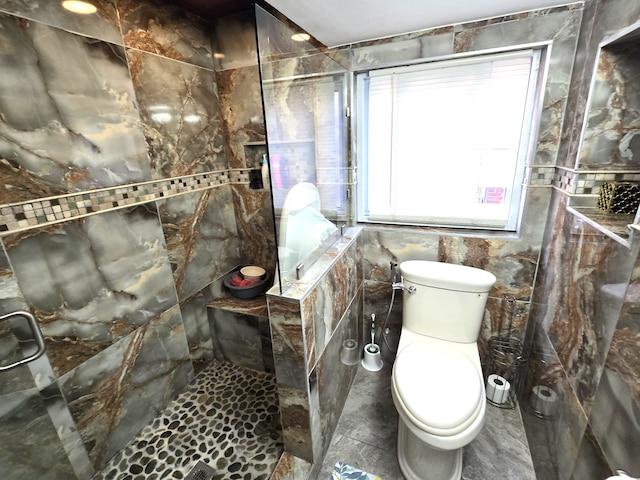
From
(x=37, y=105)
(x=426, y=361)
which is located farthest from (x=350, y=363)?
(x=37, y=105)

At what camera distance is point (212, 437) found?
1.57 metres

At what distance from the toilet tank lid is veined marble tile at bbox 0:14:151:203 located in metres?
1.59

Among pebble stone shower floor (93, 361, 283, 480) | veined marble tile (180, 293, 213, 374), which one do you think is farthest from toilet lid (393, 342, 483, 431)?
veined marble tile (180, 293, 213, 374)

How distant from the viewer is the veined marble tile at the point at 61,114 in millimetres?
1027

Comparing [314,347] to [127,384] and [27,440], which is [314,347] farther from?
[27,440]

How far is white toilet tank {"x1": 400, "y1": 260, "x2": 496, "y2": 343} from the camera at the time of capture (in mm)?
1527

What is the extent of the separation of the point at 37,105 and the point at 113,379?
126cm

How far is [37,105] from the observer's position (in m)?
1.09

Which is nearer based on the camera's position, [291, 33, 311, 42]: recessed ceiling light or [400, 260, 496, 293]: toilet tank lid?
[291, 33, 311, 42]: recessed ceiling light

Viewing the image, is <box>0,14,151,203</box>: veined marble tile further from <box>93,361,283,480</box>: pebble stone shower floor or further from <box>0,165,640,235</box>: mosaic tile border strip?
<box>93,361,283,480</box>: pebble stone shower floor

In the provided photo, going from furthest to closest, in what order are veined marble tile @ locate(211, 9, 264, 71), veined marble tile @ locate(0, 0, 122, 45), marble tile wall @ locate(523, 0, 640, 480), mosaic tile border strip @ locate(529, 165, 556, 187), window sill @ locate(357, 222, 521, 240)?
veined marble tile @ locate(211, 9, 264, 71) < window sill @ locate(357, 222, 521, 240) < mosaic tile border strip @ locate(529, 165, 556, 187) < veined marble tile @ locate(0, 0, 122, 45) < marble tile wall @ locate(523, 0, 640, 480)

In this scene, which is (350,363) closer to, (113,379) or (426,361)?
(426,361)

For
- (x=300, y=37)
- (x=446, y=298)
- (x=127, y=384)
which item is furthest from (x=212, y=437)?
(x=300, y=37)

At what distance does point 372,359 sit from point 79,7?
7.98ft
